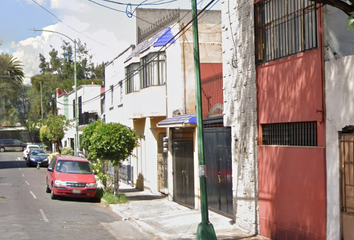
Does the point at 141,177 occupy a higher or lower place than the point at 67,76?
lower

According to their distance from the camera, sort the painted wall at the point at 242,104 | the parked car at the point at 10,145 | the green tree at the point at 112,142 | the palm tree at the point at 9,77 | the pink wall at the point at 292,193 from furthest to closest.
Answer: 1. the parked car at the point at 10,145
2. the palm tree at the point at 9,77
3. the green tree at the point at 112,142
4. the painted wall at the point at 242,104
5. the pink wall at the point at 292,193

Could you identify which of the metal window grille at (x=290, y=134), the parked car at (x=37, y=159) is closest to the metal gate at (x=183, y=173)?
the metal window grille at (x=290, y=134)

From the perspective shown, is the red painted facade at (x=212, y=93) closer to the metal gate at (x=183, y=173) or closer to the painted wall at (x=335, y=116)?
the metal gate at (x=183, y=173)

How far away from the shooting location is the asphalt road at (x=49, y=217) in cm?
1134

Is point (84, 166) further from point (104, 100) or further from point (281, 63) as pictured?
point (104, 100)

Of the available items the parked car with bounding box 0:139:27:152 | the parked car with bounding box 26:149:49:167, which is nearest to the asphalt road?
the parked car with bounding box 26:149:49:167

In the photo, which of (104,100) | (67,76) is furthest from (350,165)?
(67,76)

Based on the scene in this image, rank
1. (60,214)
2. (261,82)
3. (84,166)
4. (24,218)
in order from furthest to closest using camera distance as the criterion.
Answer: (84,166) → (60,214) → (24,218) → (261,82)

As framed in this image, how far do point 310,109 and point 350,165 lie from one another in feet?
5.01

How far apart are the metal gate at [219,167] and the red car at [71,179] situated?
227 inches

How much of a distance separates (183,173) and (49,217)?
5.36 metres

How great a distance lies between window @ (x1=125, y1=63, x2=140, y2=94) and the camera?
22.4 metres

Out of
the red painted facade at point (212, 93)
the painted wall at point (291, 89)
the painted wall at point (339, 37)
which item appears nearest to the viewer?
the painted wall at point (339, 37)

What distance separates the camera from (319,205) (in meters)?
8.96
